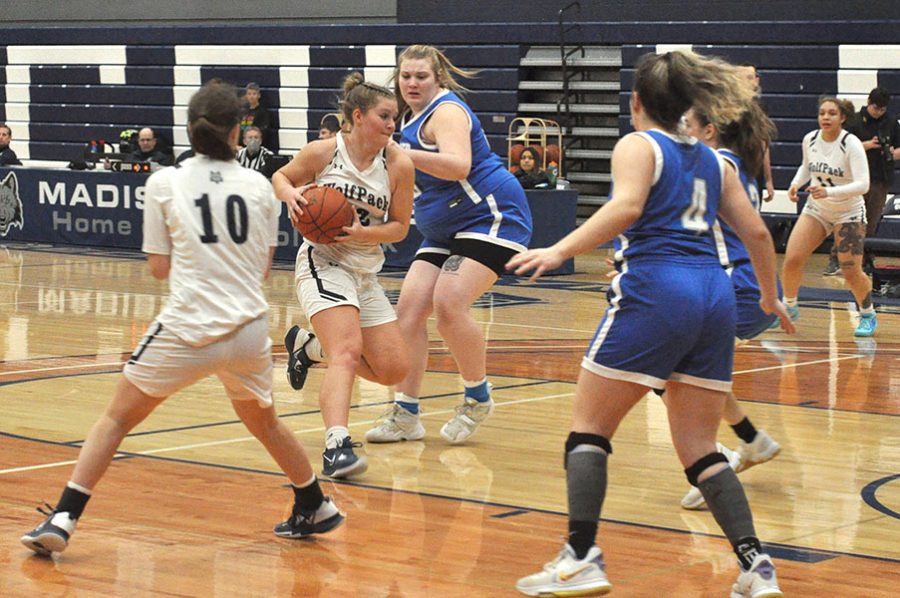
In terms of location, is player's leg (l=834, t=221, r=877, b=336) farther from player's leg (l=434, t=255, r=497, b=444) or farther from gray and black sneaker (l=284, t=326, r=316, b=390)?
gray and black sneaker (l=284, t=326, r=316, b=390)

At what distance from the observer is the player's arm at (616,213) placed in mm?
3643

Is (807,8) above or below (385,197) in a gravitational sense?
above

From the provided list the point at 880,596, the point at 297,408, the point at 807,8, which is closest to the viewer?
the point at 880,596

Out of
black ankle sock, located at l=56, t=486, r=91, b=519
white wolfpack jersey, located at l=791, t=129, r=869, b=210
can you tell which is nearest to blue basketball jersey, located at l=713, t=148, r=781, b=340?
black ankle sock, located at l=56, t=486, r=91, b=519

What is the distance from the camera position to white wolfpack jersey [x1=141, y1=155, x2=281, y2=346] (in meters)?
4.08

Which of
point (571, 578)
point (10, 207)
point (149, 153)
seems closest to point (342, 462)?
point (571, 578)

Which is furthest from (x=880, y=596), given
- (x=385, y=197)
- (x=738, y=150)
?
(x=385, y=197)

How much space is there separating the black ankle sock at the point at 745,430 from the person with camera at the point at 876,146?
9.20 m

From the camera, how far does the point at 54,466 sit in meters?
5.44

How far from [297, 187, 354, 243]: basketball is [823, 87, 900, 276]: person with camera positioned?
968cm

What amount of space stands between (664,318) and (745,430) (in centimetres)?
171

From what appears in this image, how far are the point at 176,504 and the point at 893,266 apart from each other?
9.16 meters

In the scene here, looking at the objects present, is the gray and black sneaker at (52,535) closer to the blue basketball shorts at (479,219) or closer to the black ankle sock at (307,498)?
the black ankle sock at (307,498)

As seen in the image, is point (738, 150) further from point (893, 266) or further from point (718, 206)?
point (893, 266)
